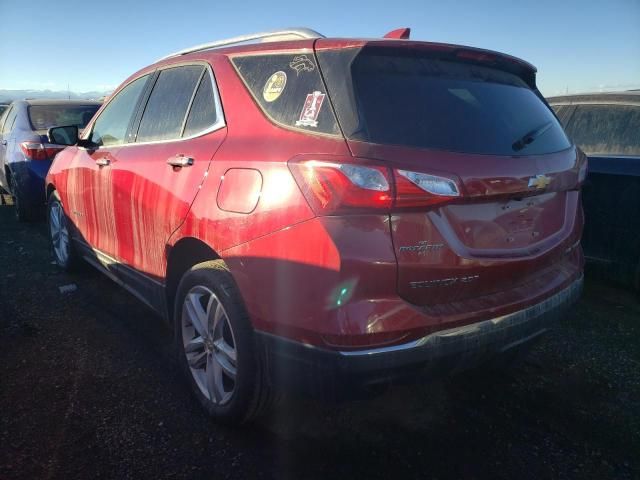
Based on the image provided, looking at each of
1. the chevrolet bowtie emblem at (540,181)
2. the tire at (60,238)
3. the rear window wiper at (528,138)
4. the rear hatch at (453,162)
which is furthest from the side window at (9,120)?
the chevrolet bowtie emblem at (540,181)

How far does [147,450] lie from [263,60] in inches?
74.3

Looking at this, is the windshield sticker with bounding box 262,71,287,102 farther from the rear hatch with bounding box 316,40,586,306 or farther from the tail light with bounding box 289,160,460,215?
the tail light with bounding box 289,160,460,215

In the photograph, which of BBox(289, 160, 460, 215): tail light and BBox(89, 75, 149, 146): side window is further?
BBox(89, 75, 149, 146): side window

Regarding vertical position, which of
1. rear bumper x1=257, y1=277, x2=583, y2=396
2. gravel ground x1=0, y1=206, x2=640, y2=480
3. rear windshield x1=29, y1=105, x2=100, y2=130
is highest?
rear windshield x1=29, y1=105, x2=100, y2=130

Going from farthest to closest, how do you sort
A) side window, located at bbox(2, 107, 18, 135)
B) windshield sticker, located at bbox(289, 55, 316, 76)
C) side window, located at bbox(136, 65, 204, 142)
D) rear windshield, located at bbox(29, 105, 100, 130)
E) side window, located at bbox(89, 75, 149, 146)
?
side window, located at bbox(2, 107, 18, 135) → rear windshield, located at bbox(29, 105, 100, 130) → side window, located at bbox(89, 75, 149, 146) → side window, located at bbox(136, 65, 204, 142) → windshield sticker, located at bbox(289, 55, 316, 76)

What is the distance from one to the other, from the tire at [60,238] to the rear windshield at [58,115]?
2373mm

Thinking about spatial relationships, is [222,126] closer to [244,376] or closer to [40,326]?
[244,376]

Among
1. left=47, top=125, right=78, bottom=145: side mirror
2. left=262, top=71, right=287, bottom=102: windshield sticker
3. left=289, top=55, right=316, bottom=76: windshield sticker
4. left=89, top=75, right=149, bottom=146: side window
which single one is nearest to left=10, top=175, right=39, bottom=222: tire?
left=47, top=125, right=78, bottom=145: side mirror

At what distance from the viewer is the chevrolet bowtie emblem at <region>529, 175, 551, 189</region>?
206 cm

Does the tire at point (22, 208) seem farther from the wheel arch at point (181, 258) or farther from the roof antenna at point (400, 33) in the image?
the roof antenna at point (400, 33)

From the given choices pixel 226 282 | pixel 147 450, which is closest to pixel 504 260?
pixel 226 282

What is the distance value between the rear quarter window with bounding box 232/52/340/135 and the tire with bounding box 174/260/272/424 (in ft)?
2.49

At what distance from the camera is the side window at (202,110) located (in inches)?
99.0

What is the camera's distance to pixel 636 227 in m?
3.88
